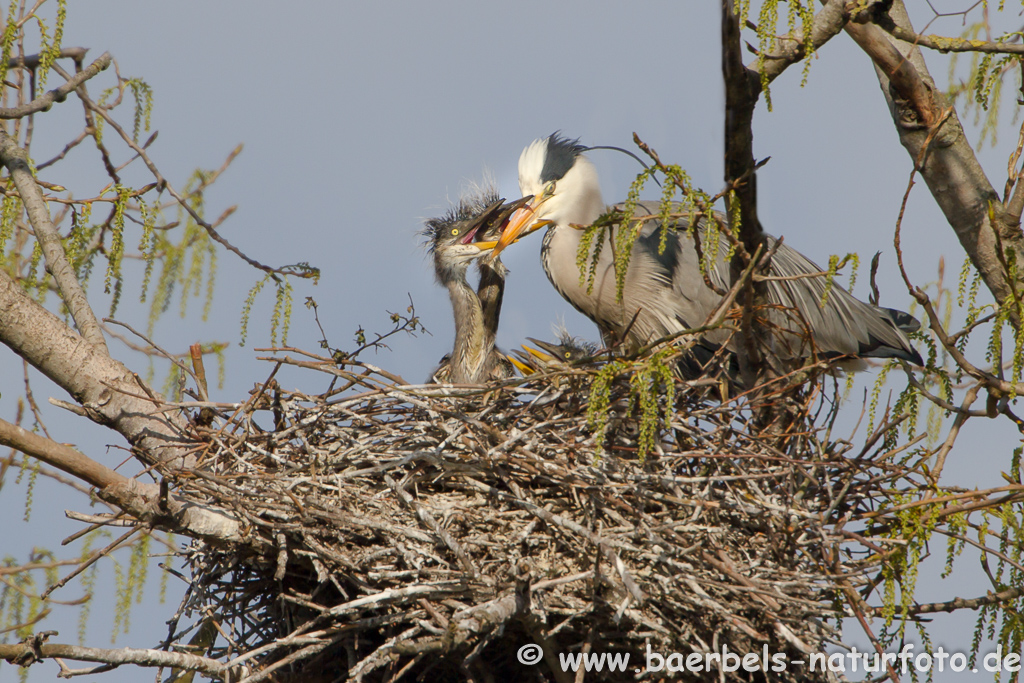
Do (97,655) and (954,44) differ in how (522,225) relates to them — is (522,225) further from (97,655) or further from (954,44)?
(97,655)

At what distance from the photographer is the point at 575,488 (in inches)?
108

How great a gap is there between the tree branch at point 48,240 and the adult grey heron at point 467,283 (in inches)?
61.6

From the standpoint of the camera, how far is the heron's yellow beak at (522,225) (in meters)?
4.75

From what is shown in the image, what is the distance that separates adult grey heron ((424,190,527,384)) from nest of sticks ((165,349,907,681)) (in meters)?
1.25

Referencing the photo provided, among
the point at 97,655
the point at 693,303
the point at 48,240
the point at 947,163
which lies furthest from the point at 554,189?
the point at 97,655

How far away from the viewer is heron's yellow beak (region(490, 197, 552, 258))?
187 inches

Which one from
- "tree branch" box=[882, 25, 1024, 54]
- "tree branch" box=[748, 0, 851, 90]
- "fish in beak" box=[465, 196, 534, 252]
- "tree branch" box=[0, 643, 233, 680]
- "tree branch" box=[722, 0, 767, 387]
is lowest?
"tree branch" box=[0, 643, 233, 680]

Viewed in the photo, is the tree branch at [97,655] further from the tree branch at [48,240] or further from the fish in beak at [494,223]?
the fish in beak at [494,223]

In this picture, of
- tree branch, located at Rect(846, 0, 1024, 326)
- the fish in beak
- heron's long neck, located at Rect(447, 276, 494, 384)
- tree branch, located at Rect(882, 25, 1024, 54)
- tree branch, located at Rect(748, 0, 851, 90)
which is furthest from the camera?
the fish in beak

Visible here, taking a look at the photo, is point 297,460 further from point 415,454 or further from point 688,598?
point 688,598

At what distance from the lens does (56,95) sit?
127 inches

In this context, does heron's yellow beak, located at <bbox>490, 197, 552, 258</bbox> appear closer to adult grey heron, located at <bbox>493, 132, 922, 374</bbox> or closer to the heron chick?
adult grey heron, located at <bbox>493, 132, 922, 374</bbox>

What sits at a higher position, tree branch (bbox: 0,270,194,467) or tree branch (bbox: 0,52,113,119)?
tree branch (bbox: 0,52,113,119)

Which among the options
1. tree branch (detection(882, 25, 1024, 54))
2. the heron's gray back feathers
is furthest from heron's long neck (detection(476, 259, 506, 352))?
tree branch (detection(882, 25, 1024, 54))
